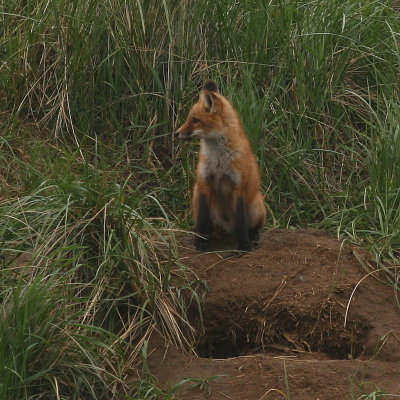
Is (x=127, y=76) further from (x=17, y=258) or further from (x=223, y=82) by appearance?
(x=17, y=258)

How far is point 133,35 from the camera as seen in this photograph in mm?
8961

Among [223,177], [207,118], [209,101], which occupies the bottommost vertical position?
[223,177]

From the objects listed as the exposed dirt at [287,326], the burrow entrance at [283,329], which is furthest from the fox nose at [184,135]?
the burrow entrance at [283,329]

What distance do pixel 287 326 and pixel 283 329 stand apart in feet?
0.11

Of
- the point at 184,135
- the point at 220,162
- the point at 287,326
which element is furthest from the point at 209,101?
the point at 287,326

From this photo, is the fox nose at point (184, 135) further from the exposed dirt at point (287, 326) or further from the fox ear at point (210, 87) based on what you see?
the exposed dirt at point (287, 326)

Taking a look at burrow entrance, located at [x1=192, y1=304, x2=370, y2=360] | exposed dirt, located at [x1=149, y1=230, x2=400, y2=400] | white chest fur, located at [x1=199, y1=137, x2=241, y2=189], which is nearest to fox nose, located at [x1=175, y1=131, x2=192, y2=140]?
white chest fur, located at [x1=199, y1=137, x2=241, y2=189]

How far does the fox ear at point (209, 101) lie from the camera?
7621 mm

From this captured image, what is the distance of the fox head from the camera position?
7.56 metres

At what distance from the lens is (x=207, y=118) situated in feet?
Result: 24.9

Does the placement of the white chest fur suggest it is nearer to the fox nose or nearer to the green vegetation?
the fox nose

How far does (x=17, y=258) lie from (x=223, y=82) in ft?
9.19

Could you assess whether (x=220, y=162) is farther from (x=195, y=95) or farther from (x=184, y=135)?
(x=195, y=95)

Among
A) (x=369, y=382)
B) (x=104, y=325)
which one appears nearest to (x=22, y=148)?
(x=104, y=325)
